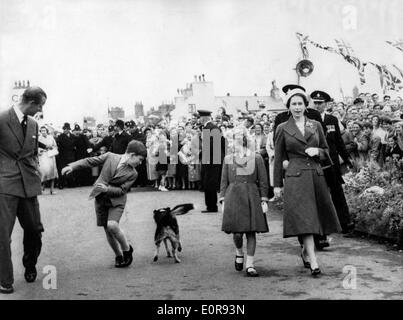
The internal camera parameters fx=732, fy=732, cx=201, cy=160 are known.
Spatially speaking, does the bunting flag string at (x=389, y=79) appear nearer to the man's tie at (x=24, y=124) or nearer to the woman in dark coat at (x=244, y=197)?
the woman in dark coat at (x=244, y=197)

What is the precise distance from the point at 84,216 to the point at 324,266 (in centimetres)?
680

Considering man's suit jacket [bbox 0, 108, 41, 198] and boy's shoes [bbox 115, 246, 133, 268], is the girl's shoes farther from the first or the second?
man's suit jacket [bbox 0, 108, 41, 198]

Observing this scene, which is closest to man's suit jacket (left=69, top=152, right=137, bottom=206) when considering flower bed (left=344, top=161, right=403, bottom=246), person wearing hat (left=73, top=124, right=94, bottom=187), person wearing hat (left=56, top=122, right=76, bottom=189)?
flower bed (left=344, top=161, right=403, bottom=246)

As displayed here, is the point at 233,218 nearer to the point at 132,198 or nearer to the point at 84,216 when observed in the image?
the point at 84,216

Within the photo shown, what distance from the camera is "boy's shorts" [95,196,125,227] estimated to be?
29.0ft

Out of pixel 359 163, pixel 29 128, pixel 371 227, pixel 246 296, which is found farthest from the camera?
pixel 359 163

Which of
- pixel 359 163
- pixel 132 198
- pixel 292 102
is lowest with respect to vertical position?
pixel 132 198

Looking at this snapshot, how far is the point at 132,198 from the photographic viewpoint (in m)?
17.6

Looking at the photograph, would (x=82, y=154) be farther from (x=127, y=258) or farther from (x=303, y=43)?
(x=127, y=258)

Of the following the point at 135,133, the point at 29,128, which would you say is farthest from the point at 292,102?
the point at 135,133

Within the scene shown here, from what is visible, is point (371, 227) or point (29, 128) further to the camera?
point (371, 227)

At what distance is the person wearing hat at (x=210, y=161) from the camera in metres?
14.0

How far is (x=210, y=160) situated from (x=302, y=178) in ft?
20.0

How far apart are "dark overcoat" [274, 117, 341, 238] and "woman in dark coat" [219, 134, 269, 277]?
30 cm
